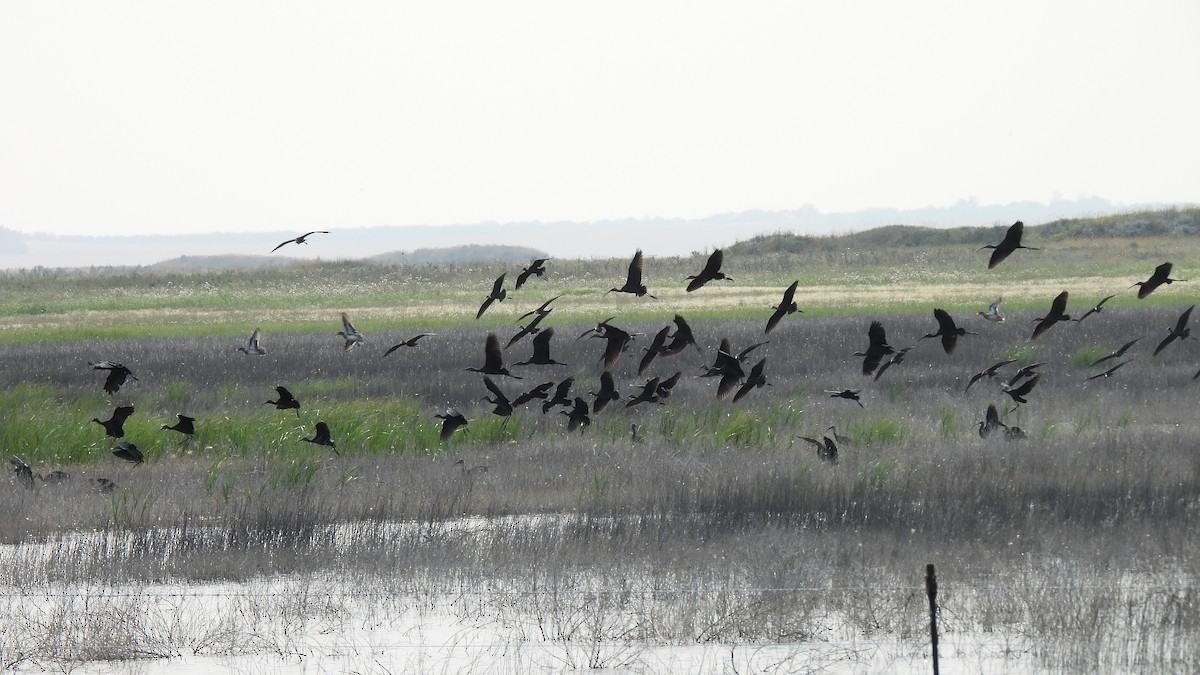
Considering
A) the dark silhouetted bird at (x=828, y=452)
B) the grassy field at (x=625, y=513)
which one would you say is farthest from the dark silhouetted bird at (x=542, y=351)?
the dark silhouetted bird at (x=828, y=452)

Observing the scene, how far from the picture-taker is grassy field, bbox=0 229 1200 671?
297 inches

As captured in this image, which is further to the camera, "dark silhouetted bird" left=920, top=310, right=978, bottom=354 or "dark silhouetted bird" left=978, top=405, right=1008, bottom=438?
"dark silhouetted bird" left=978, top=405, right=1008, bottom=438

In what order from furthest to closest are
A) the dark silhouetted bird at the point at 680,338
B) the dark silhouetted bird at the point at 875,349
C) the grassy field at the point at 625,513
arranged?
the dark silhouetted bird at the point at 875,349 < the dark silhouetted bird at the point at 680,338 < the grassy field at the point at 625,513

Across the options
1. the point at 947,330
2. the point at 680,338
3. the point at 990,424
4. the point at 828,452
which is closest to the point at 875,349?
the point at 947,330

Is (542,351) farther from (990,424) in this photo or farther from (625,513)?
(990,424)

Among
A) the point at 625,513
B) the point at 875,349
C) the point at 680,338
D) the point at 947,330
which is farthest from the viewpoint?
the point at 625,513

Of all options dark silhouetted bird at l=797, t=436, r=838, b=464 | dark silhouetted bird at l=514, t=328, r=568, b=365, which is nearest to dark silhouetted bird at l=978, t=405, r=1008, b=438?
dark silhouetted bird at l=797, t=436, r=838, b=464

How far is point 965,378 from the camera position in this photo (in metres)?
19.6

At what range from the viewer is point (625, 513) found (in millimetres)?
10930

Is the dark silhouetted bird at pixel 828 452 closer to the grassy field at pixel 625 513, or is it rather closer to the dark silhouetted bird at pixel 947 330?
the grassy field at pixel 625 513

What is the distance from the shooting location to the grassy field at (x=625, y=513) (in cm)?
755

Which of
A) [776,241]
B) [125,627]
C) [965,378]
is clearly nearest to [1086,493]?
[125,627]

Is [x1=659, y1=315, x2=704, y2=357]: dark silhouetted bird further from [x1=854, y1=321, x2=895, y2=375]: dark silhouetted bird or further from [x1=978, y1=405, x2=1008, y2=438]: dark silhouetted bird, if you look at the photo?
[x1=978, y1=405, x2=1008, y2=438]: dark silhouetted bird

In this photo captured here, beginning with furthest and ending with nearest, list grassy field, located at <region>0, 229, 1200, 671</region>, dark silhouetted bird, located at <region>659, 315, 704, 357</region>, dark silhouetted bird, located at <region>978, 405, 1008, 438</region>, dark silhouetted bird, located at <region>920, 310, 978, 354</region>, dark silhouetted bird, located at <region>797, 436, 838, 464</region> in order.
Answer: dark silhouetted bird, located at <region>978, 405, 1008, 438</region> → dark silhouetted bird, located at <region>797, 436, 838, 464</region> → dark silhouetted bird, located at <region>920, 310, 978, 354</region> → dark silhouetted bird, located at <region>659, 315, 704, 357</region> → grassy field, located at <region>0, 229, 1200, 671</region>
